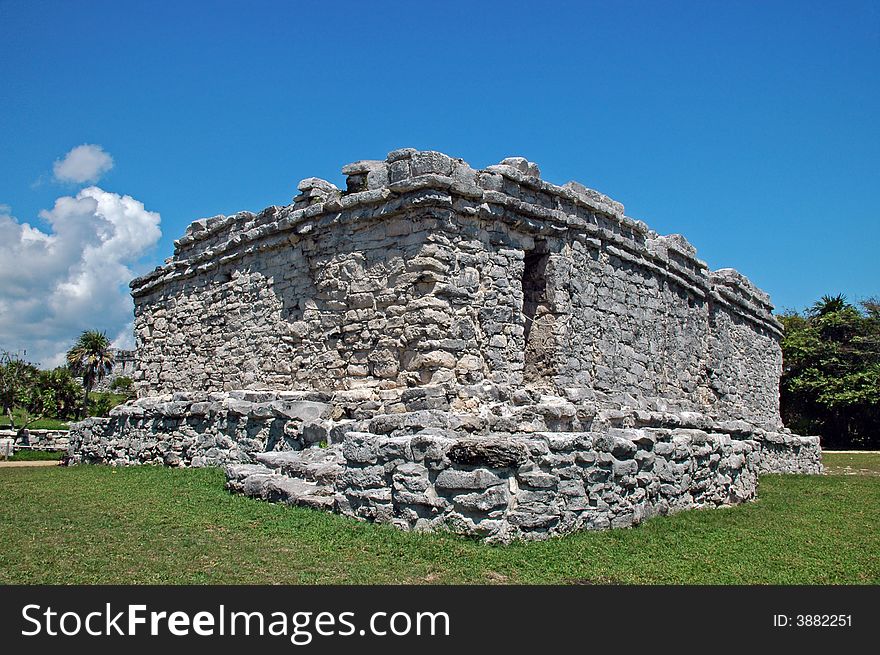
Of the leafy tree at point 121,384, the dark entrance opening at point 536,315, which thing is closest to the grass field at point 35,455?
the dark entrance opening at point 536,315

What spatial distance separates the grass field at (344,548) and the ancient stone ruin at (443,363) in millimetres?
448

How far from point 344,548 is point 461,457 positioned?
1.48m

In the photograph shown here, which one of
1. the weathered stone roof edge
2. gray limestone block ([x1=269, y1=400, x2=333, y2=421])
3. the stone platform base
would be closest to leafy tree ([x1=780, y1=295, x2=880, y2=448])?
the weathered stone roof edge

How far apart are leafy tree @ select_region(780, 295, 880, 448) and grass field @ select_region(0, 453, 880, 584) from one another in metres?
27.2

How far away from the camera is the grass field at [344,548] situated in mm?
6359

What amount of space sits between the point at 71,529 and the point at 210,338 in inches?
290

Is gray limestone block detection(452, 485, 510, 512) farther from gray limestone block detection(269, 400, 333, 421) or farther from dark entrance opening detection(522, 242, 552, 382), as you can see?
dark entrance opening detection(522, 242, 552, 382)

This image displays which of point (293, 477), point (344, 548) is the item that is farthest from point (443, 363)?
point (344, 548)

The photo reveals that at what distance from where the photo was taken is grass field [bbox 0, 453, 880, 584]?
6359mm

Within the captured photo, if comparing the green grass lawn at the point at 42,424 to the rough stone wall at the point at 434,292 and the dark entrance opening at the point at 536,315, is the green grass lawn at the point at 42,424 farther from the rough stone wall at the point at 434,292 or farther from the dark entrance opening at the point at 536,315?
the dark entrance opening at the point at 536,315

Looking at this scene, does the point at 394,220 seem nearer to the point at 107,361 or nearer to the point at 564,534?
the point at 564,534

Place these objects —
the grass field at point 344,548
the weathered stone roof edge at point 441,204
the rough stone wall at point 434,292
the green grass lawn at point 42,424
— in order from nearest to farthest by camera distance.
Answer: the grass field at point 344,548 < the rough stone wall at point 434,292 < the weathered stone roof edge at point 441,204 < the green grass lawn at point 42,424

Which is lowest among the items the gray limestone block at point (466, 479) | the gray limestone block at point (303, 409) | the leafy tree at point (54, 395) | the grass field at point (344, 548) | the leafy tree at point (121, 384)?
the grass field at point (344, 548)

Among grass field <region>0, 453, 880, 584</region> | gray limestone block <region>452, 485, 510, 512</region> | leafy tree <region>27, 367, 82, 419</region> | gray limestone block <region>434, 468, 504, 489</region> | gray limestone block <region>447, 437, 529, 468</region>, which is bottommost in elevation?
grass field <region>0, 453, 880, 584</region>
